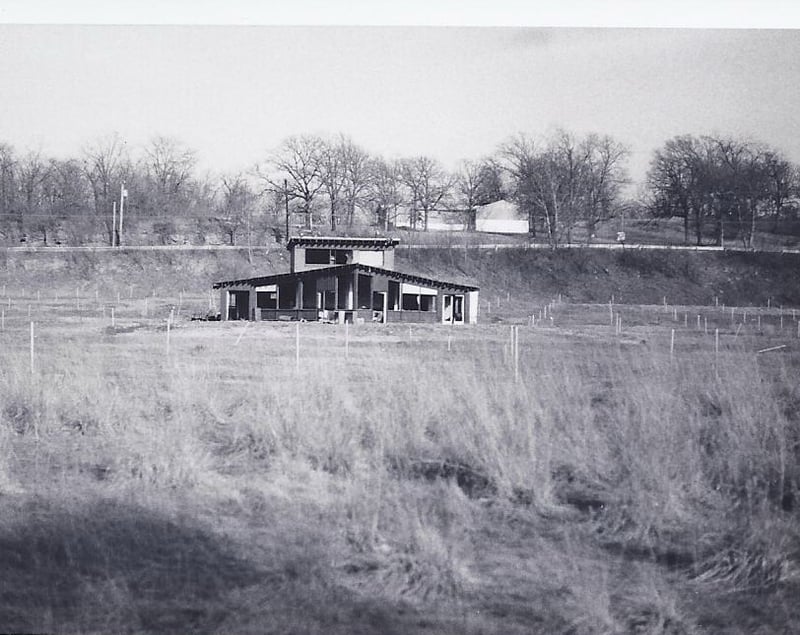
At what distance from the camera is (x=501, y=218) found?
17.8m

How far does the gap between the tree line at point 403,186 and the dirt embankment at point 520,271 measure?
154 centimetres

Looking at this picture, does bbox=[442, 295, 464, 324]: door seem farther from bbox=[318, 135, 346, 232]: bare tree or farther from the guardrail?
bbox=[318, 135, 346, 232]: bare tree

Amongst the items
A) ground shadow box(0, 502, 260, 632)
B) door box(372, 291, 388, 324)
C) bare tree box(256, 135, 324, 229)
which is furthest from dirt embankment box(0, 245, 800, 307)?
ground shadow box(0, 502, 260, 632)

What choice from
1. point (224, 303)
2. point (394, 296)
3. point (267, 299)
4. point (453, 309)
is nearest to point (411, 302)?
point (394, 296)

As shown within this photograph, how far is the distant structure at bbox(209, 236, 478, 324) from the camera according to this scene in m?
29.3

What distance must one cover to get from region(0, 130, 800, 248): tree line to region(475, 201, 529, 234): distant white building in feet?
0.92

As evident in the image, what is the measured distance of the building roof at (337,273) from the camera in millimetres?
29156

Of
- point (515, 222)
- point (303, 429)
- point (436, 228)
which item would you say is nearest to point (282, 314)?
point (436, 228)

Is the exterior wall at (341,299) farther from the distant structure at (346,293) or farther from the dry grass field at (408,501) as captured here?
the dry grass field at (408,501)

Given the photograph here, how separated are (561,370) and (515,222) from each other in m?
9.04

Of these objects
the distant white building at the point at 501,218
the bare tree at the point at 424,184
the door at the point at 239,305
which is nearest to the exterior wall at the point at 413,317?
the door at the point at 239,305

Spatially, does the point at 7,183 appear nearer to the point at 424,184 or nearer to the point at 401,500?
the point at 424,184

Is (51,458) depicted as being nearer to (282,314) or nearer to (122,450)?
(122,450)

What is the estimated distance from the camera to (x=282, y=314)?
29.3 metres
